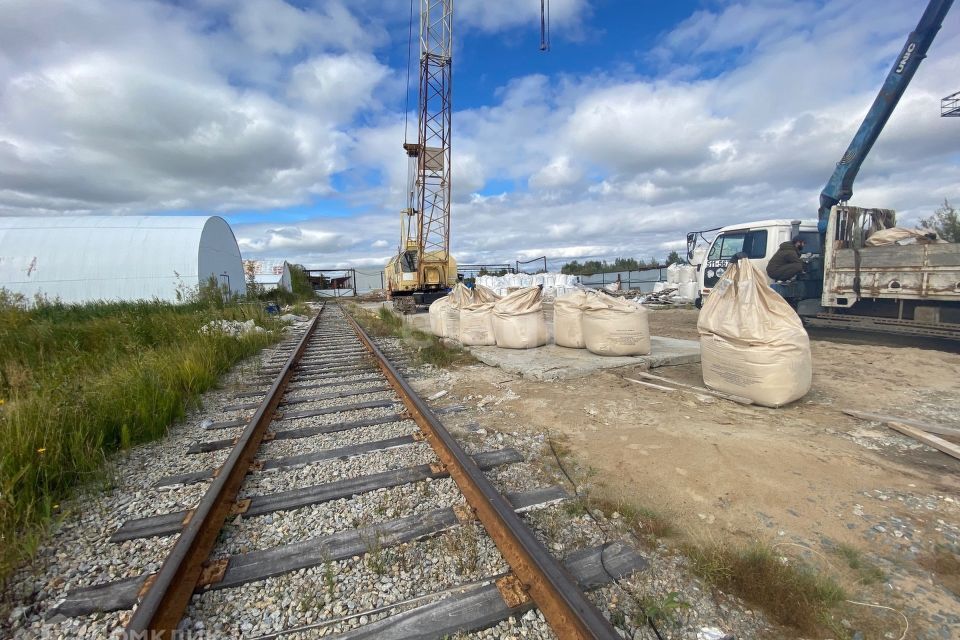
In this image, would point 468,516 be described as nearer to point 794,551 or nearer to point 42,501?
point 794,551

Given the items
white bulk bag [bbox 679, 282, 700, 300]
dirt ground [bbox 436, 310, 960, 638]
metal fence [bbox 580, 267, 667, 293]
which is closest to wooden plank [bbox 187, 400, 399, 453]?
dirt ground [bbox 436, 310, 960, 638]

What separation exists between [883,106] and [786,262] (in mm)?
3708

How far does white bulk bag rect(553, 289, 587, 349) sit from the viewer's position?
607cm

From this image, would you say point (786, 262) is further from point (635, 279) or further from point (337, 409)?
point (635, 279)

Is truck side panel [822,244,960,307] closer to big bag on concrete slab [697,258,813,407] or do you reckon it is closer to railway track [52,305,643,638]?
big bag on concrete slab [697,258,813,407]

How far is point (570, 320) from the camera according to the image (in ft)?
20.3

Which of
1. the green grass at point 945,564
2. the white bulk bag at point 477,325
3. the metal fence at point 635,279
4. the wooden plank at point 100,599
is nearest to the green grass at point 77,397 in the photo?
the wooden plank at point 100,599

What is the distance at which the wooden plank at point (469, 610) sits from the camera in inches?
58.3

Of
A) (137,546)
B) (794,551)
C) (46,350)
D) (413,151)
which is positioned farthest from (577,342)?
(413,151)

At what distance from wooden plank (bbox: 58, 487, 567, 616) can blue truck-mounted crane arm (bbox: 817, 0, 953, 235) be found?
9.86 m

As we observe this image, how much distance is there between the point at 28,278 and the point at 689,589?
21339mm

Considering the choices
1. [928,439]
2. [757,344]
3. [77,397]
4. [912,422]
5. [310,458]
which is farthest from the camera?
[757,344]

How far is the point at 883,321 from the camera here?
22.9 ft

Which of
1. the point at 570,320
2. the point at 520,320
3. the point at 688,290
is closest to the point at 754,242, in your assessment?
the point at 570,320
